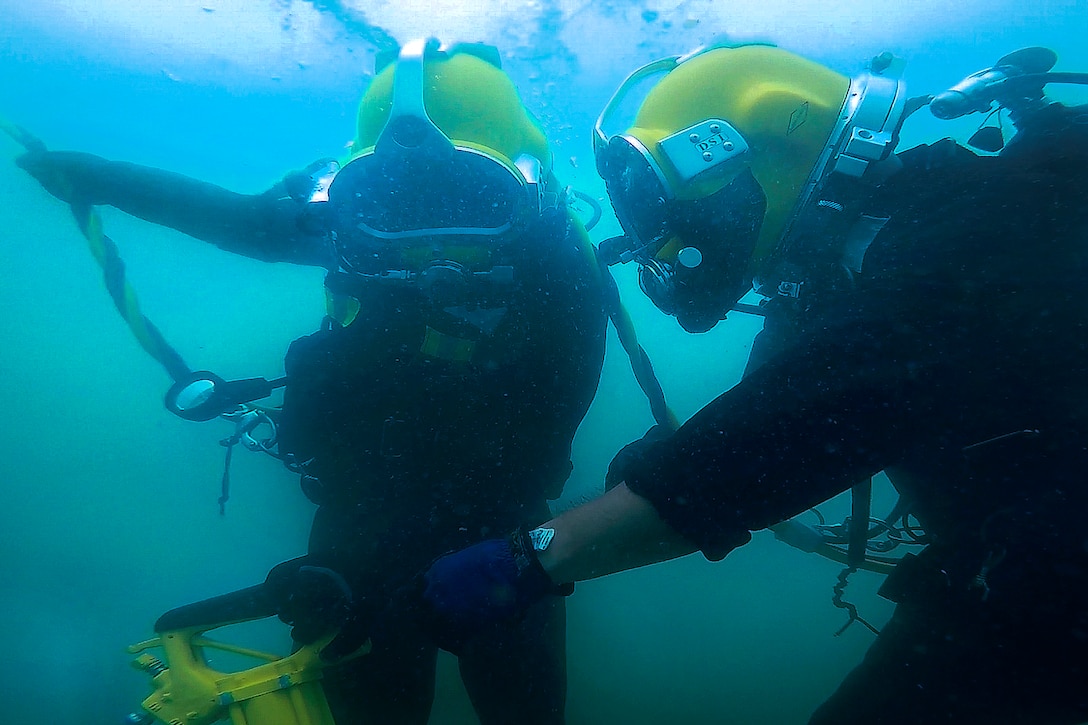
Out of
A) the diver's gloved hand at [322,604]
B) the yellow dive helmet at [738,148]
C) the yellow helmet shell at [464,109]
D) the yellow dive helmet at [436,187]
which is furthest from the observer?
the yellow helmet shell at [464,109]

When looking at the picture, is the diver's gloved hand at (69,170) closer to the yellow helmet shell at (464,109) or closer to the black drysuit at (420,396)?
the black drysuit at (420,396)

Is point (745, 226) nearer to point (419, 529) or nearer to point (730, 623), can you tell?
point (419, 529)

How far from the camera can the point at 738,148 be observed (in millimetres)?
1687

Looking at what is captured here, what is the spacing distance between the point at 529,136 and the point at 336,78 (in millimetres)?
11514

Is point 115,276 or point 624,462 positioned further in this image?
point 115,276

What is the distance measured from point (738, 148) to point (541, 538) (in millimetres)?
1371

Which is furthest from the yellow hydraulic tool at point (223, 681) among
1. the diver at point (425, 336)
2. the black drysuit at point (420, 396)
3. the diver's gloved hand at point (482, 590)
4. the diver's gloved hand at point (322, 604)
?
the diver's gloved hand at point (482, 590)

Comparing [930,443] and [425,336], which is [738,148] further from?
[425,336]

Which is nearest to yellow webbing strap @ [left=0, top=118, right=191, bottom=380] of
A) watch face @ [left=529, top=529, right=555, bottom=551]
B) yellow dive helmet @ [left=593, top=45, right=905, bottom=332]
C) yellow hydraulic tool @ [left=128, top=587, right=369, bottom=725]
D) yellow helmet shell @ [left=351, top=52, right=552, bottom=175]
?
yellow hydraulic tool @ [left=128, top=587, right=369, bottom=725]

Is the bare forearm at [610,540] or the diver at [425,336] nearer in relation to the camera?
the bare forearm at [610,540]

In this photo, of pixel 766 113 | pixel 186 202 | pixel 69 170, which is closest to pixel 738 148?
pixel 766 113

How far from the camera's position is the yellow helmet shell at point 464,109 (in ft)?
8.71

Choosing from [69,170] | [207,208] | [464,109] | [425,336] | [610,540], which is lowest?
[610,540]

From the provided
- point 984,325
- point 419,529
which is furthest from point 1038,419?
point 419,529
